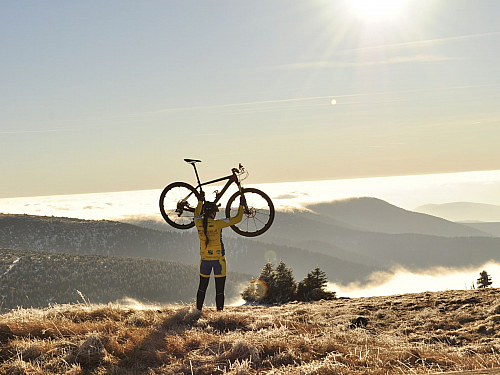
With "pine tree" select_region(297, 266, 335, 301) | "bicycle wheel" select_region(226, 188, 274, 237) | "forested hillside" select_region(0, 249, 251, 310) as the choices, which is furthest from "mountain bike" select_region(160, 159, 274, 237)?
"forested hillside" select_region(0, 249, 251, 310)

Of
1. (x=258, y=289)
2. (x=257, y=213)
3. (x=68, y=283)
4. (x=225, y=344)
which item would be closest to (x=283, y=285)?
(x=258, y=289)

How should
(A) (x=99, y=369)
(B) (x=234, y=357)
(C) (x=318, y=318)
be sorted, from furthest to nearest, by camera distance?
(C) (x=318, y=318), (B) (x=234, y=357), (A) (x=99, y=369)

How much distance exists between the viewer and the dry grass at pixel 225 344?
210 inches

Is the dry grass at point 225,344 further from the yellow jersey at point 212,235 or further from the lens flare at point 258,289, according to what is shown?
the lens flare at point 258,289

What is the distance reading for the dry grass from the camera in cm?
533

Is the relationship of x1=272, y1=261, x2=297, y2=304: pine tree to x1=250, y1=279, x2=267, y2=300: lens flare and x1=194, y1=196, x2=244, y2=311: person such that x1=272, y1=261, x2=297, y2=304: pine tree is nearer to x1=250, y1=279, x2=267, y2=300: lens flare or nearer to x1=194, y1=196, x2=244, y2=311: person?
x1=250, y1=279, x2=267, y2=300: lens flare

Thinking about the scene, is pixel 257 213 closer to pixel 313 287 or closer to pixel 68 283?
pixel 313 287

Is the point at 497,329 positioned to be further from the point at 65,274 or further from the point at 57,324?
the point at 65,274

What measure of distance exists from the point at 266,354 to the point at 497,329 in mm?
6183

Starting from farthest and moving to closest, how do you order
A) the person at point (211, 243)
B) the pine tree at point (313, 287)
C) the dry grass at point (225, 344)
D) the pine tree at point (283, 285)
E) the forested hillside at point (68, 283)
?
1. the forested hillside at point (68, 283)
2. the pine tree at point (283, 285)
3. the pine tree at point (313, 287)
4. the person at point (211, 243)
5. the dry grass at point (225, 344)

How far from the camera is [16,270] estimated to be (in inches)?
7298

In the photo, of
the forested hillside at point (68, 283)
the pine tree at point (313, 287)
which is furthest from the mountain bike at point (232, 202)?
the forested hillside at point (68, 283)

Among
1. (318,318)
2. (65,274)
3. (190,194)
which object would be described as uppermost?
(190,194)

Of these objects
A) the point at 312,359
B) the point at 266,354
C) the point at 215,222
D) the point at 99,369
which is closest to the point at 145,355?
the point at 99,369
